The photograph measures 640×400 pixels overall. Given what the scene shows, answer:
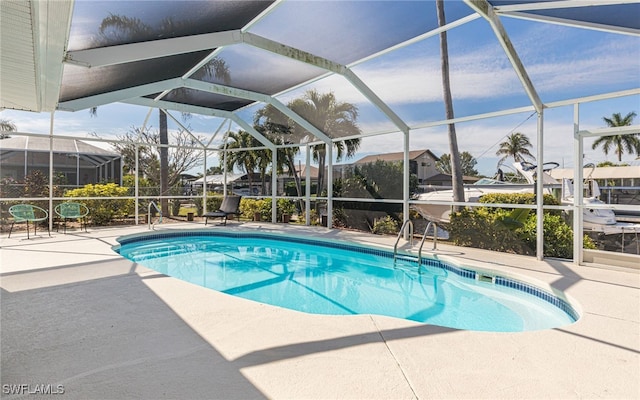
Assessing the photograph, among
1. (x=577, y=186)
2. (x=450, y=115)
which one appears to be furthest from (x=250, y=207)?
(x=577, y=186)

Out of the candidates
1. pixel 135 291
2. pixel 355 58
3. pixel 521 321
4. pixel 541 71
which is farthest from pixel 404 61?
pixel 135 291

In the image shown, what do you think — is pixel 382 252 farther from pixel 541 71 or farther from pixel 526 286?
pixel 541 71

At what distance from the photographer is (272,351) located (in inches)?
99.9

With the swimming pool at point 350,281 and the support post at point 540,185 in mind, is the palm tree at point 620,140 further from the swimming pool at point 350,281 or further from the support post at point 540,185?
the swimming pool at point 350,281

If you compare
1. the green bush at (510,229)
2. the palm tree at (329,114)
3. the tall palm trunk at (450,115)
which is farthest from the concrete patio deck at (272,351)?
the palm tree at (329,114)

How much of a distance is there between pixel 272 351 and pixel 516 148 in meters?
6.75

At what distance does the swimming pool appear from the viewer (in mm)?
4554

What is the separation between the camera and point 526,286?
4.97 meters

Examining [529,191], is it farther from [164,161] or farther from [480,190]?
[164,161]

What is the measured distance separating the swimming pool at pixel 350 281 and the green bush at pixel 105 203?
9.31ft

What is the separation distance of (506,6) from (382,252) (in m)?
4.89

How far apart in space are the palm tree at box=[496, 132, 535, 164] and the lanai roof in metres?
0.72

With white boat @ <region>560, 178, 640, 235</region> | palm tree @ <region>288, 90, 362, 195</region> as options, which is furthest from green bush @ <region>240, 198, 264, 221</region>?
white boat @ <region>560, 178, 640, 235</region>

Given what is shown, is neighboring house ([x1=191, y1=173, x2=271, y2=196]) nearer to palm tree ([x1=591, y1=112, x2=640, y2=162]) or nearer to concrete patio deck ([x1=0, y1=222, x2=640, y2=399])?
concrete patio deck ([x1=0, y1=222, x2=640, y2=399])
